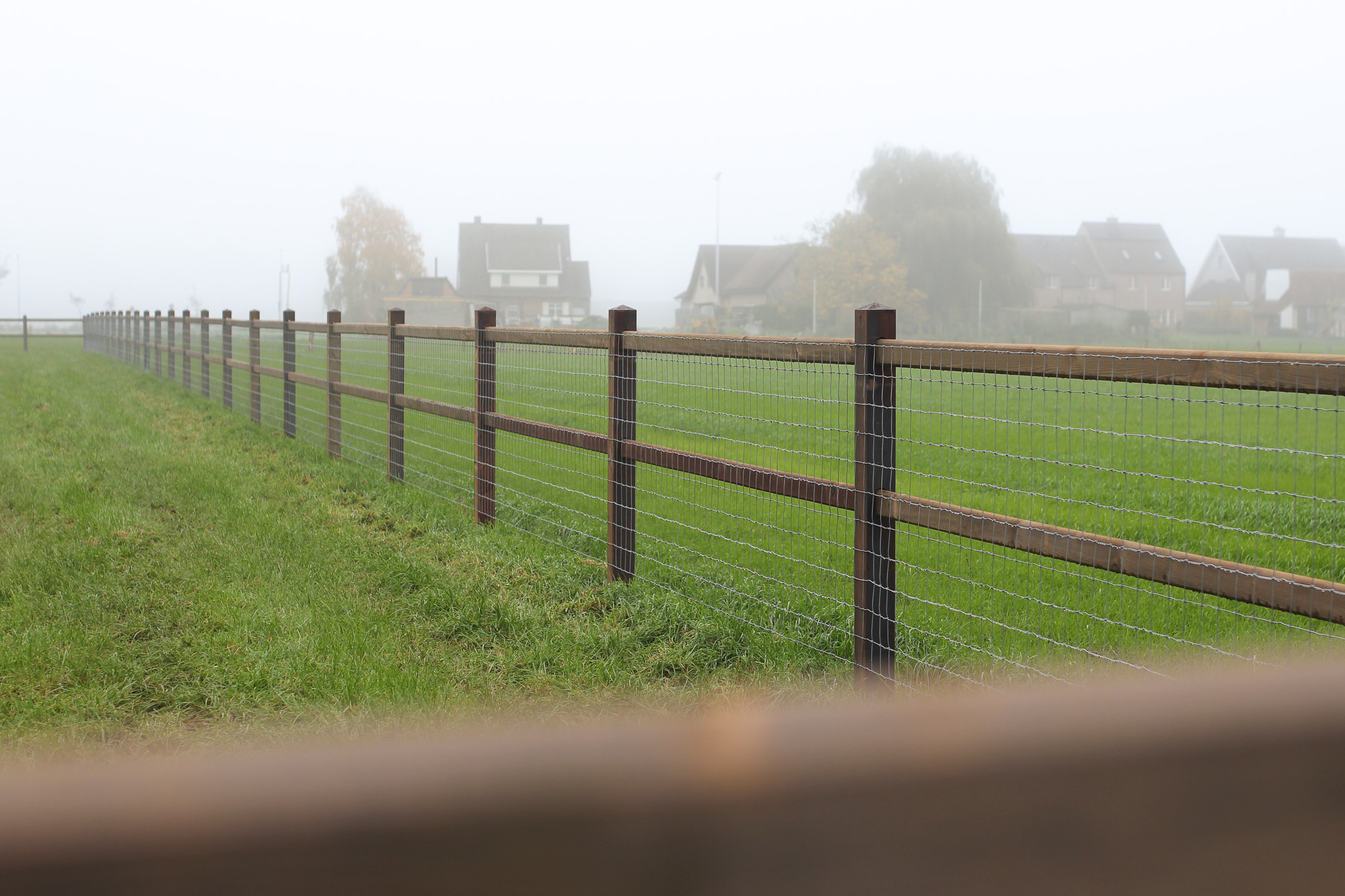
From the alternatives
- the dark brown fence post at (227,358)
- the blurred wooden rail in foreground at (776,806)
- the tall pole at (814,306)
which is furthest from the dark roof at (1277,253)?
the blurred wooden rail in foreground at (776,806)

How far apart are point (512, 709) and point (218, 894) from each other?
3.83m

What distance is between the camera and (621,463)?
19.5 ft

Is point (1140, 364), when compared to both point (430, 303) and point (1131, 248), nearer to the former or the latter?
point (430, 303)

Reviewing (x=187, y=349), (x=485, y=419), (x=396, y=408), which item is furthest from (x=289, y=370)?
(x=187, y=349)

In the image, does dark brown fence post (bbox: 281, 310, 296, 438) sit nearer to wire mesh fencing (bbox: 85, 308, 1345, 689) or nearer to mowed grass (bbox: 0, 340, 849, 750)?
wire mesh fencing (bbox: 85, 308, 1345, 689)

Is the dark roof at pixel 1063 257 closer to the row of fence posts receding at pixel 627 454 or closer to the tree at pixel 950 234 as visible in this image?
the tree at pixel 950 234

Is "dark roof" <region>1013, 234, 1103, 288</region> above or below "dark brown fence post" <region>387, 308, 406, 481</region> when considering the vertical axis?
above

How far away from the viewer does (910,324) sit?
269 ft

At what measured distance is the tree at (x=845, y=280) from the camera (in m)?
78.9

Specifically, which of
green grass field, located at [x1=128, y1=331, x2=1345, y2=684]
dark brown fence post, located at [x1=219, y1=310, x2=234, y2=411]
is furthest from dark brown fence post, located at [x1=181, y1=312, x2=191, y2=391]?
green grass field, located at [x1=128, y1=331, x2=1345, y2=684]

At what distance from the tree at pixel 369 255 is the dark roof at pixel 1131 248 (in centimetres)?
6606

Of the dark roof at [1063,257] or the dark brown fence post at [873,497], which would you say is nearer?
the dark brown fence post at [873,497]

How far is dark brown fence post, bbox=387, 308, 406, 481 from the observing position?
9000mm

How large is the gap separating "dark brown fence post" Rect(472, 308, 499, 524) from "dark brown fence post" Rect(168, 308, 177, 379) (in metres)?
14.6
